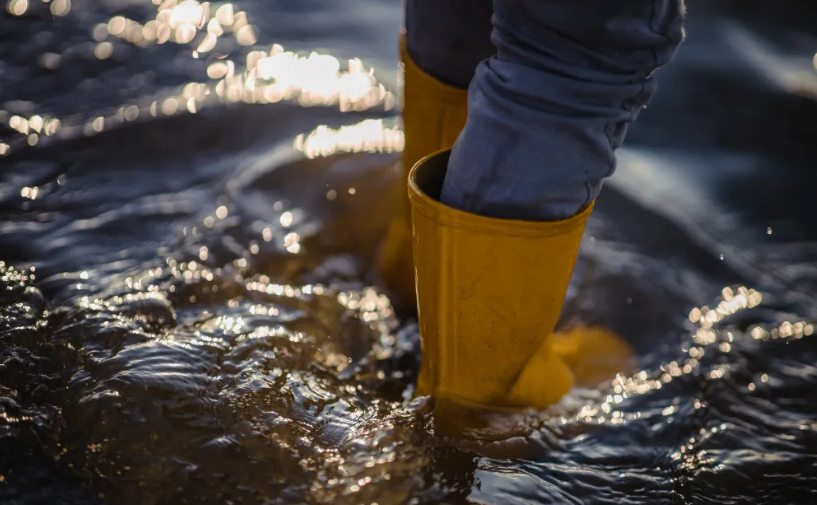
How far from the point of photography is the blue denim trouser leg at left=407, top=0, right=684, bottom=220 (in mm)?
867

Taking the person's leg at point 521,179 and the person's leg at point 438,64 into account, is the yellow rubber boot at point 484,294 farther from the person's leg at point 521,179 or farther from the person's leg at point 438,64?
the person's leg at point 438,64

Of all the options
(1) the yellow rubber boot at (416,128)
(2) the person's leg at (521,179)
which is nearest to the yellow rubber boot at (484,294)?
(2) the person's leg at (521,179)

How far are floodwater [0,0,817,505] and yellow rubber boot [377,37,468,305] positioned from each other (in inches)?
2.6

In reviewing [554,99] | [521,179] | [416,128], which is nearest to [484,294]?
[521,179]

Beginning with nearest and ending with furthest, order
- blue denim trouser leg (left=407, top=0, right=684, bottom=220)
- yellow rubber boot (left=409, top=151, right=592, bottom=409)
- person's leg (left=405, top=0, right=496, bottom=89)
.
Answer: blue denim trouser leg (left=407, top=0, right=684, bottom=220), yellow rubber boot (left=409, top=151, right=592, bottom=409), person's leg (left=405, top=0, right=496, bottom=89)

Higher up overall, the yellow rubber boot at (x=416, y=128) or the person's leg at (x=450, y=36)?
the person's leg at (x=450, y=36)

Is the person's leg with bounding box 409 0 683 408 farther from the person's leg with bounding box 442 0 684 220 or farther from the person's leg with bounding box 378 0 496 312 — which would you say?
the person's leg with bounding box 378 0 496 312

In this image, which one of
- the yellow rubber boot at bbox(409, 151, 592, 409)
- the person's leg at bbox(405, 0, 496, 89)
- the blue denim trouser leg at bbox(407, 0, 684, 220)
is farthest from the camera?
the person's leg at bbox(405, 0, 496, 89)

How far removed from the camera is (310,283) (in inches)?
58.6

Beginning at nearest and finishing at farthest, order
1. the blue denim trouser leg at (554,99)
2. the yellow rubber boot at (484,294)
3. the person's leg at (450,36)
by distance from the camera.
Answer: the blue denim trouser leg at (554,99)
the yellow rubber boot at (484,294)
the person's leg at (450,36)

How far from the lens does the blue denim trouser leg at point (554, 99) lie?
87 centimetres

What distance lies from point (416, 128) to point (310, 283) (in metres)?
0.38

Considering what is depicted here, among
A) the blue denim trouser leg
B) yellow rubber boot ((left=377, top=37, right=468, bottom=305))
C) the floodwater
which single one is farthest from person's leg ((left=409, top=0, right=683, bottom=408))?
yellow rubber boot ((left=377, top=37, right=468, bottom=305))

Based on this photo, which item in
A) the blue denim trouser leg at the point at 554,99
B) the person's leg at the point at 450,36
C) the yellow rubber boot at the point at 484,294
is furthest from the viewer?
the person's leg at the point at 450,36
